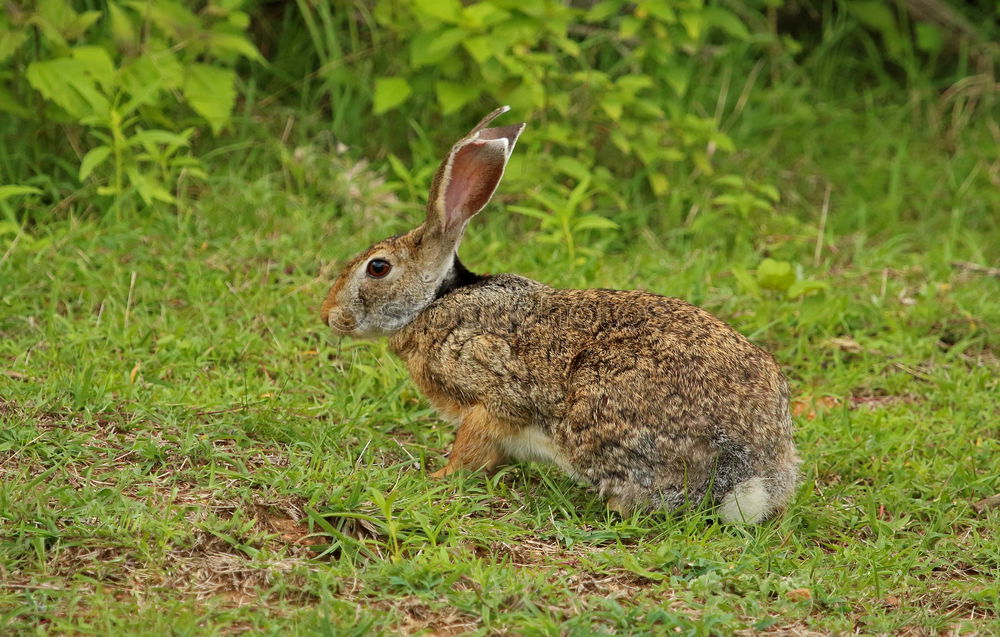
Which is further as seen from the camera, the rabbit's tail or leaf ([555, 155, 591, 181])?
leaf ([555, 155, 591, 181])

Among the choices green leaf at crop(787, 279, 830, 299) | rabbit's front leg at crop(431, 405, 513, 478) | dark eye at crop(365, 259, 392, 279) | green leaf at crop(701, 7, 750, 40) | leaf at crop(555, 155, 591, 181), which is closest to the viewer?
rabbit's front leg at crop(431, 405, 513, 478)

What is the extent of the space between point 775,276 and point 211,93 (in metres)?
3.28

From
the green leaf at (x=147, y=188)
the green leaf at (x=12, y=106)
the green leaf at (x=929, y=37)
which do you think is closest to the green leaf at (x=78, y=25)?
the green leaf at (x=12, y=106)

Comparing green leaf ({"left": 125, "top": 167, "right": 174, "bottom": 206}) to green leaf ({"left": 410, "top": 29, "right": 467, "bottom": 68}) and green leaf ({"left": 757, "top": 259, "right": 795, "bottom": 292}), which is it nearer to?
green leaf ({"left": 410, "top": 29, "right": 467, "bottom": 68})

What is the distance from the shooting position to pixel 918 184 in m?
8.30

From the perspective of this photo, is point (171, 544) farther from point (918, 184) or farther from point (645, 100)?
point (918, 184)

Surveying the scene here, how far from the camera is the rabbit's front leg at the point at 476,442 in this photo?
477 centimetres

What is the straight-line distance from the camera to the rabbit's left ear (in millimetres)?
4965

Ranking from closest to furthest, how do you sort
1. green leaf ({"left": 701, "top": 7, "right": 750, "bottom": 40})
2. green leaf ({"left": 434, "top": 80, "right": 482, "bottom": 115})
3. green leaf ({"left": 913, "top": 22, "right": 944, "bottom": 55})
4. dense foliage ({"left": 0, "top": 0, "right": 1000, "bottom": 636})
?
dense foliage ({"left": 0, "top": 0, "right": 1000, "bottom": 636}), green leaf ({"left": 434, "top": 80, "right": 482, "bottom": 115}), green leaf ({"left": 701, "top": 7, "right": 750, "bottom": 40}), green leaf ({"left": 913, "top": 22, "right": 944, "bottom": 55})

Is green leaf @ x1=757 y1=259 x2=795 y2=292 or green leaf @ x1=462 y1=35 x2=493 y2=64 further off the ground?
green leaf @ x1=462 y1=35 x2=493 y2=64

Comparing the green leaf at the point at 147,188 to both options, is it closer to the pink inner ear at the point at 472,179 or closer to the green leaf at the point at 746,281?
the pink inner ear at the point at 472,179

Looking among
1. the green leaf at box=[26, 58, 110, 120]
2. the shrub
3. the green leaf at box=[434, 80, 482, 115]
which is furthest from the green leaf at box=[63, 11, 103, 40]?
the green leaf at box=[434, 80, 482, 115]

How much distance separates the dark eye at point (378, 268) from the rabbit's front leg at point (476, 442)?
0.74m

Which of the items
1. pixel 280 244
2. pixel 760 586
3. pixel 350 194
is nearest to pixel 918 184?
pixel 350 194
